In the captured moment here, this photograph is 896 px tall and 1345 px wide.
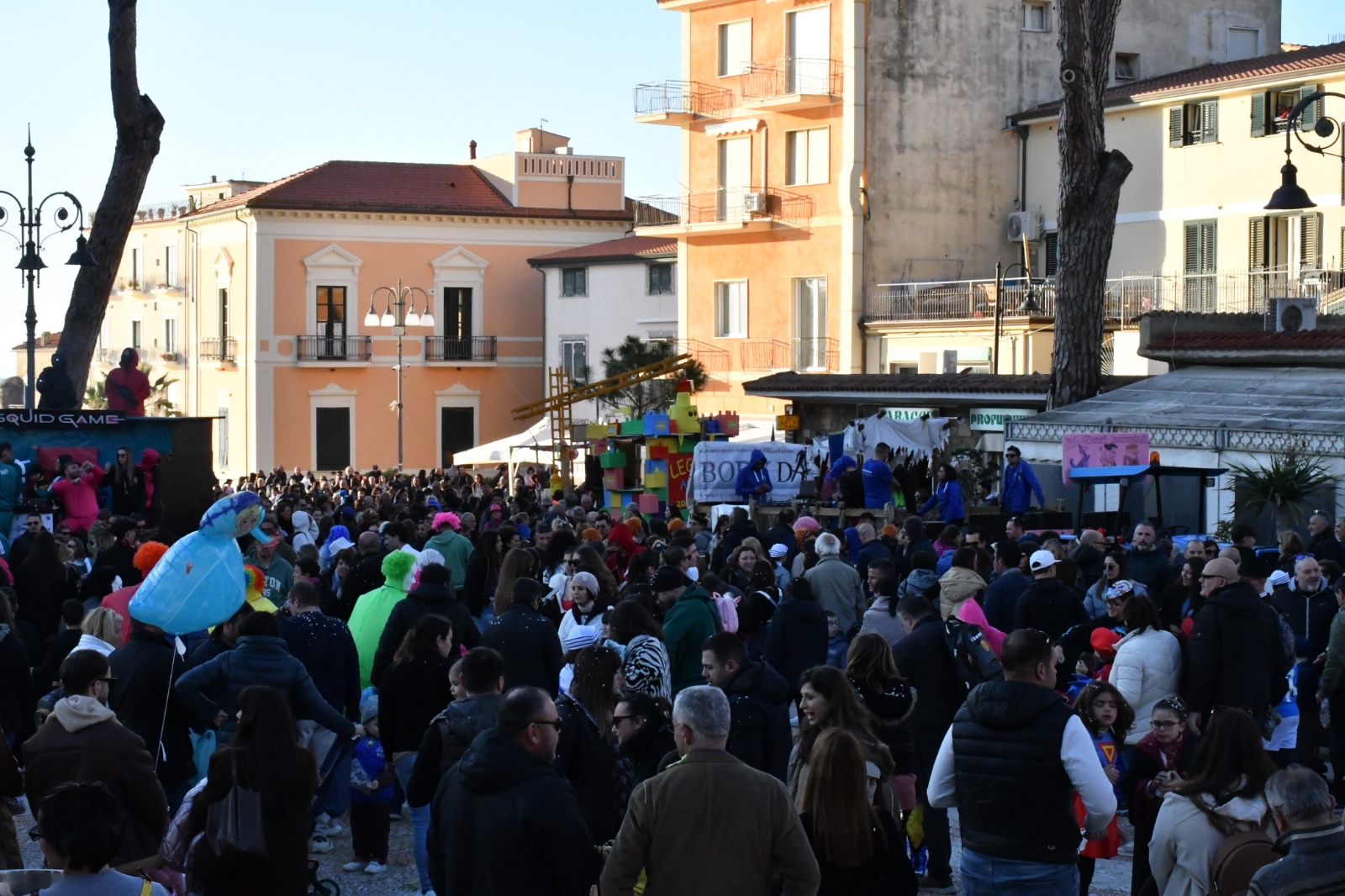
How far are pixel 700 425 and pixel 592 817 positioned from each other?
18.4m

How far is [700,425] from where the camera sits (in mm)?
24922

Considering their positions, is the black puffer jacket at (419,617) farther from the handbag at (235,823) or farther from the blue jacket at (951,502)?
the blue jacket at (951,502)

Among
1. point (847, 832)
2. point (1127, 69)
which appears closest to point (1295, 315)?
point (1127, 69)

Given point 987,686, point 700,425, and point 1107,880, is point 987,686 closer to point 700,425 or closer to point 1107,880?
point 1107,880

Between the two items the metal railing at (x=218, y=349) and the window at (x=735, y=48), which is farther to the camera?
the metal railing at (x=218, y=349)

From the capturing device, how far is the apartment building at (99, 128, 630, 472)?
4694 centimetres

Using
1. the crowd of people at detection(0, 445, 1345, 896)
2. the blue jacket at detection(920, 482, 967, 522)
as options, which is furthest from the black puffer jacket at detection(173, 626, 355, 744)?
the blue jacket at detection(920, 482, 967, 522)

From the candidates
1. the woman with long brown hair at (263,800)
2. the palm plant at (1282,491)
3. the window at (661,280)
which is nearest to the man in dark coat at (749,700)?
the woman with long brown hair at (263,800)

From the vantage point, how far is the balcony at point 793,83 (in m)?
35.2

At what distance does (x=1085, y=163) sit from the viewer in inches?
872

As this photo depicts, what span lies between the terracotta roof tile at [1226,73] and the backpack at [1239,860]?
2777 cm

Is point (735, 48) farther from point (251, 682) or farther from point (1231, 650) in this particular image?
point (251, 682)

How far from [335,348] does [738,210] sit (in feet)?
49.8

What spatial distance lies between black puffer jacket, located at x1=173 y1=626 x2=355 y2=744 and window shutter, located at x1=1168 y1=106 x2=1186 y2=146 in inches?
1148
